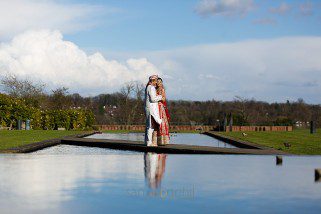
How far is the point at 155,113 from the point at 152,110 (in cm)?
14

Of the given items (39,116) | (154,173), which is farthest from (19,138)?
(39,116)

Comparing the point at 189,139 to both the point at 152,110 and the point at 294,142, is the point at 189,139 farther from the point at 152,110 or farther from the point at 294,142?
the point at 152,110

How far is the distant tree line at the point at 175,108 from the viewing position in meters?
67.4

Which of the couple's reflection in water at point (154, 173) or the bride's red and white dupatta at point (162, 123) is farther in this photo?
the bride's red and white dupatta at point (162, 123)

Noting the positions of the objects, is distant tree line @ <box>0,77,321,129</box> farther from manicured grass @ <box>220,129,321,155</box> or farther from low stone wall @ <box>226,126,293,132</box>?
manicured grass @ <box>220,129,321,155</box>

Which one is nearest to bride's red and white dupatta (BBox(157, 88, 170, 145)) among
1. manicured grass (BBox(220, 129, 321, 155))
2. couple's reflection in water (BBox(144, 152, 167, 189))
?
manicured grass (BBox(220, 129, 321, 155))

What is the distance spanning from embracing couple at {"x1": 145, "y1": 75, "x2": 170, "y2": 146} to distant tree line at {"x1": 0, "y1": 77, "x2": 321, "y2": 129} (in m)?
31.4

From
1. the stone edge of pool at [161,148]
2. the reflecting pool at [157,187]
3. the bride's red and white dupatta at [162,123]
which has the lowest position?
the reflecting pool at [157,187]

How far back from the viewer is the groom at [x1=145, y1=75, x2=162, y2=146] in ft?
61.8

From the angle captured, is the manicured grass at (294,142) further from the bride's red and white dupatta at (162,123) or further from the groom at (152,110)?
the groom at (152,110)

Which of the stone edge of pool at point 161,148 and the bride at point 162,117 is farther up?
the bride at point 162,117

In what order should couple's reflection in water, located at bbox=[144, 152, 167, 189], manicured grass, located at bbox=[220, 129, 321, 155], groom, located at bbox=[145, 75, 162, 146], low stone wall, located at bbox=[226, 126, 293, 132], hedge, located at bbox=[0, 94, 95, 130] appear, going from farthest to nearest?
low stone wall, located at bbox=[226, 126, 293, 132], hedge, located at bbox=[0, 94, 95, 130], manicured grass, located at bbox=[220, 129, 321, 155], groom, located at bbox=[145, 75, 162, 146], couple's reflection in water, located at bbox=[144, 152, 167, 189]

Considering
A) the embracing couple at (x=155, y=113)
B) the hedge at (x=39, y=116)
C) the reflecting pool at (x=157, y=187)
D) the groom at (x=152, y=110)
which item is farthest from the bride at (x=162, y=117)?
the hedge at (x=39, y=116)

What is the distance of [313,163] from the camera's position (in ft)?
47.2
